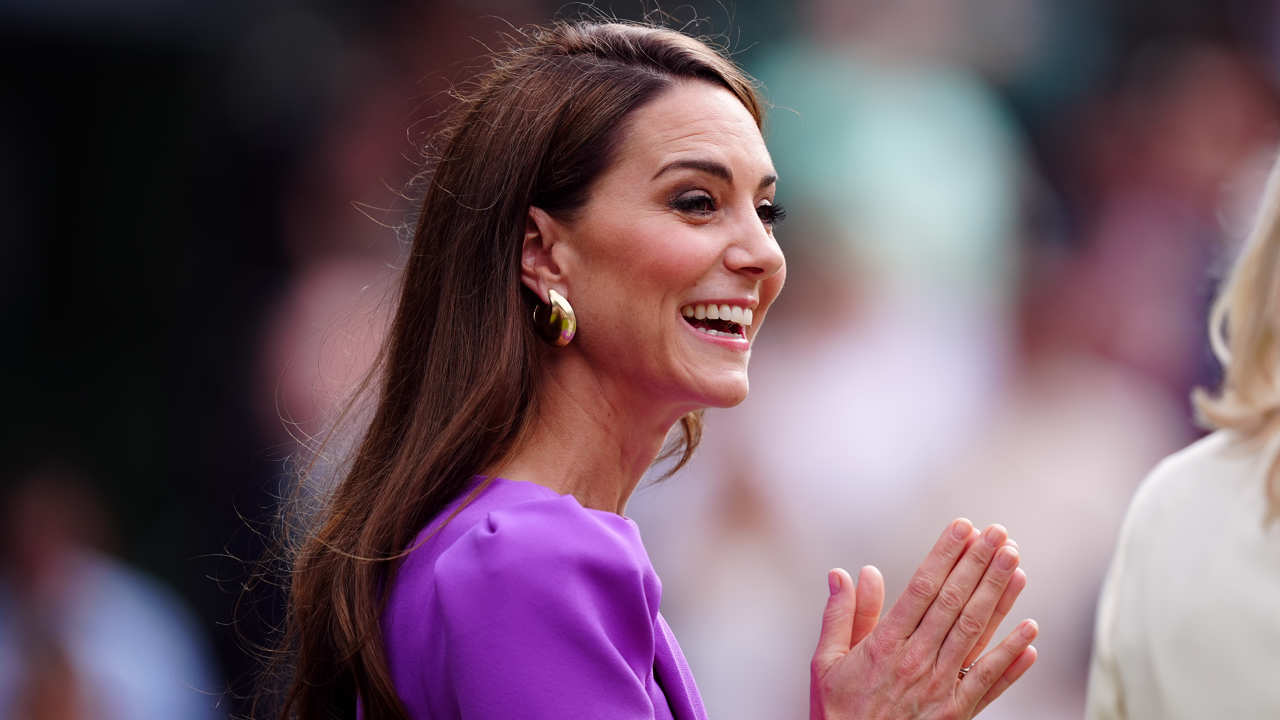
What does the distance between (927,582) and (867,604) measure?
157 mm

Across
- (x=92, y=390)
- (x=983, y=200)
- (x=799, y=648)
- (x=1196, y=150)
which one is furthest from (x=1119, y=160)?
(x=92, y=390)

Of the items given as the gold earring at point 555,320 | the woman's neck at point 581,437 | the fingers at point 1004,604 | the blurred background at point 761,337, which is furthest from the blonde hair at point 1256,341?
the blurred background at point 761,337

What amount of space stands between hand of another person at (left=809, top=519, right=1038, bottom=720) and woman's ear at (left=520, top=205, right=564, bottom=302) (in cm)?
63

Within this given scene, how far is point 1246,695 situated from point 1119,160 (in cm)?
408

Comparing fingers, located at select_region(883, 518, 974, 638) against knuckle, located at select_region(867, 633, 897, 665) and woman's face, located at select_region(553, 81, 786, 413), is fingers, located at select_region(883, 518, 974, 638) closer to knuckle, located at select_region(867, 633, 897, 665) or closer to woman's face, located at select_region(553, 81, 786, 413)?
knuckle, located at select_region(867, 633, 897, 665)

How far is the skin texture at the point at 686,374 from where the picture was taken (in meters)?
2.20

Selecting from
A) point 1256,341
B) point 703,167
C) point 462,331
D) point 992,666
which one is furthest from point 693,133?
point 1256,341

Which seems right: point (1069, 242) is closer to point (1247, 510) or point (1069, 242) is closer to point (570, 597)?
point (1247, 510)

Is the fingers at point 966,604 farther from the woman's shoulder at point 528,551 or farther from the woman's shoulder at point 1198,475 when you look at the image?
the woman's shoulder at point 1198,475

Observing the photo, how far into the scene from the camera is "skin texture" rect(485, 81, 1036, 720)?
220 centimetres

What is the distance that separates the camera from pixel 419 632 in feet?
6.81

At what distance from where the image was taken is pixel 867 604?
235 cm

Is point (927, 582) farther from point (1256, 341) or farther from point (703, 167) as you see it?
point (1256, 341)

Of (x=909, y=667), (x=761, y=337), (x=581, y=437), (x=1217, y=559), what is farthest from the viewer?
(x=761, y=337)
